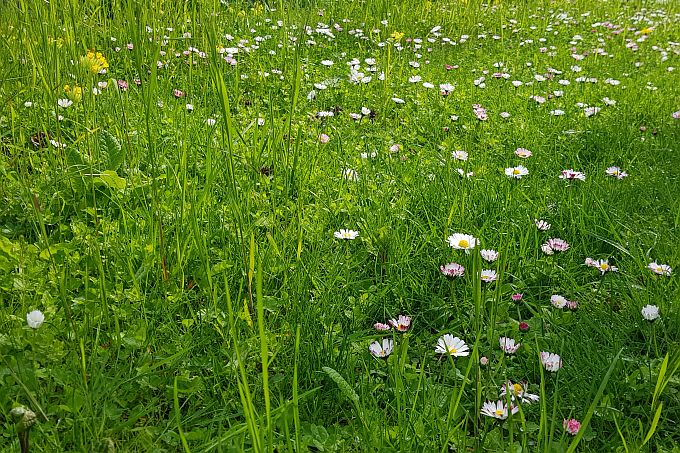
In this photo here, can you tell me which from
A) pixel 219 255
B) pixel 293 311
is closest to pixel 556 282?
pixel 293 311

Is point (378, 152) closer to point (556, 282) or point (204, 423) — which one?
point (556, 282)

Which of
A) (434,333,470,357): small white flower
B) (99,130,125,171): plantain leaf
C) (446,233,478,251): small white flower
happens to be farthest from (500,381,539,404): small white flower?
(99,130,125,171): plantain leaf

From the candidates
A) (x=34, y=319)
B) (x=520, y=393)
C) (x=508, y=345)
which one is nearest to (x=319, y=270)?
(x=508, y=345)

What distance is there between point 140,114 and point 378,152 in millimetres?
1003

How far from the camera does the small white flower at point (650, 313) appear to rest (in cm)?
153

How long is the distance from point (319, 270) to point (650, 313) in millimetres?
883

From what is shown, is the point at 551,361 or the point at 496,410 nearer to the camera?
the point at 496,410

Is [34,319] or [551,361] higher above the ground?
[34,319]

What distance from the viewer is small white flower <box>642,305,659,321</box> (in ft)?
5.03

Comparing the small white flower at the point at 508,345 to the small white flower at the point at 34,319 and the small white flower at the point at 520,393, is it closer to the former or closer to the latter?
the small white flower at the point at 520,393

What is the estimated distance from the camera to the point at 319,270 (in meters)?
1.77

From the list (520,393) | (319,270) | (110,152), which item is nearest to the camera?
(520,393)

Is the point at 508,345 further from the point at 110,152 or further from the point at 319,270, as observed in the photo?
the point at 110,152

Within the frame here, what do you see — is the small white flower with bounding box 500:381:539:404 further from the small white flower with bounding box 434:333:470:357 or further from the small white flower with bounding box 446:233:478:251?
the small white flower with bounding box 446:233:478:251
